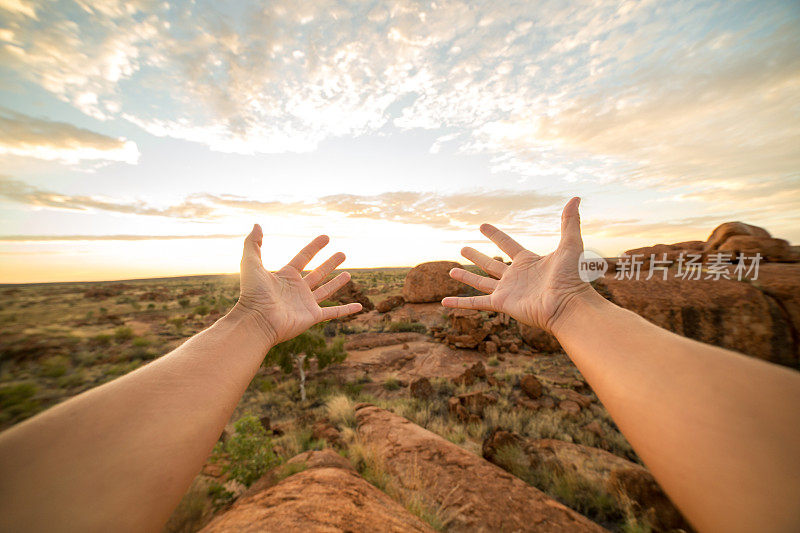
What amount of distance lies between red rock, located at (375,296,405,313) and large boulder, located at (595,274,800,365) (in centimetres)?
1495

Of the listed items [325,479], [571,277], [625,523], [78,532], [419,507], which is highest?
[571,277]

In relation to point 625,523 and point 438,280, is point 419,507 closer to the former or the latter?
point 625,523

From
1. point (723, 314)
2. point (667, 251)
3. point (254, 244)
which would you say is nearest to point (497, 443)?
point (254, 244)

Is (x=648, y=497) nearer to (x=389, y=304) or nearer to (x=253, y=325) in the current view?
(x=253, y=325)

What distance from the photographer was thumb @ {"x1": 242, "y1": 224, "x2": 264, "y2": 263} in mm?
2451

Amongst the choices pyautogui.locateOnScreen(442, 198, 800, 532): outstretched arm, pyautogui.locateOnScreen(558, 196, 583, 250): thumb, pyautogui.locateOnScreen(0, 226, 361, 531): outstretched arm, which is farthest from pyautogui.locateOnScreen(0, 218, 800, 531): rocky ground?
pyautogui.locateOnScreen(558, 196, 583, 250): thumb

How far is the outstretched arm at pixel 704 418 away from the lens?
3.35 feet

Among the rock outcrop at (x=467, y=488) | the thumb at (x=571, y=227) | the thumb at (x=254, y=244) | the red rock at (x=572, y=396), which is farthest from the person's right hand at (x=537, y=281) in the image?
the red rock at (x=572, y=396)

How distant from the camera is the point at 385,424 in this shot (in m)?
5.48

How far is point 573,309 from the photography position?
2217 millimetres

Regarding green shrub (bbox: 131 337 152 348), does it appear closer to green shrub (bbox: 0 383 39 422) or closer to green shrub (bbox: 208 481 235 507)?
green shrub (bbox: 0 383 39 422)

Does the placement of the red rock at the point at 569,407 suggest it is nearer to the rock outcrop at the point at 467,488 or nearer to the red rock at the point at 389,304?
the rock outcrop at the point at 467,488

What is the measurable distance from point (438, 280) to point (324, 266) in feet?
58.0

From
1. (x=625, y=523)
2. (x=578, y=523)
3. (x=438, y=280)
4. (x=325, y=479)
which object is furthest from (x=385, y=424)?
(x=438, y=280)
